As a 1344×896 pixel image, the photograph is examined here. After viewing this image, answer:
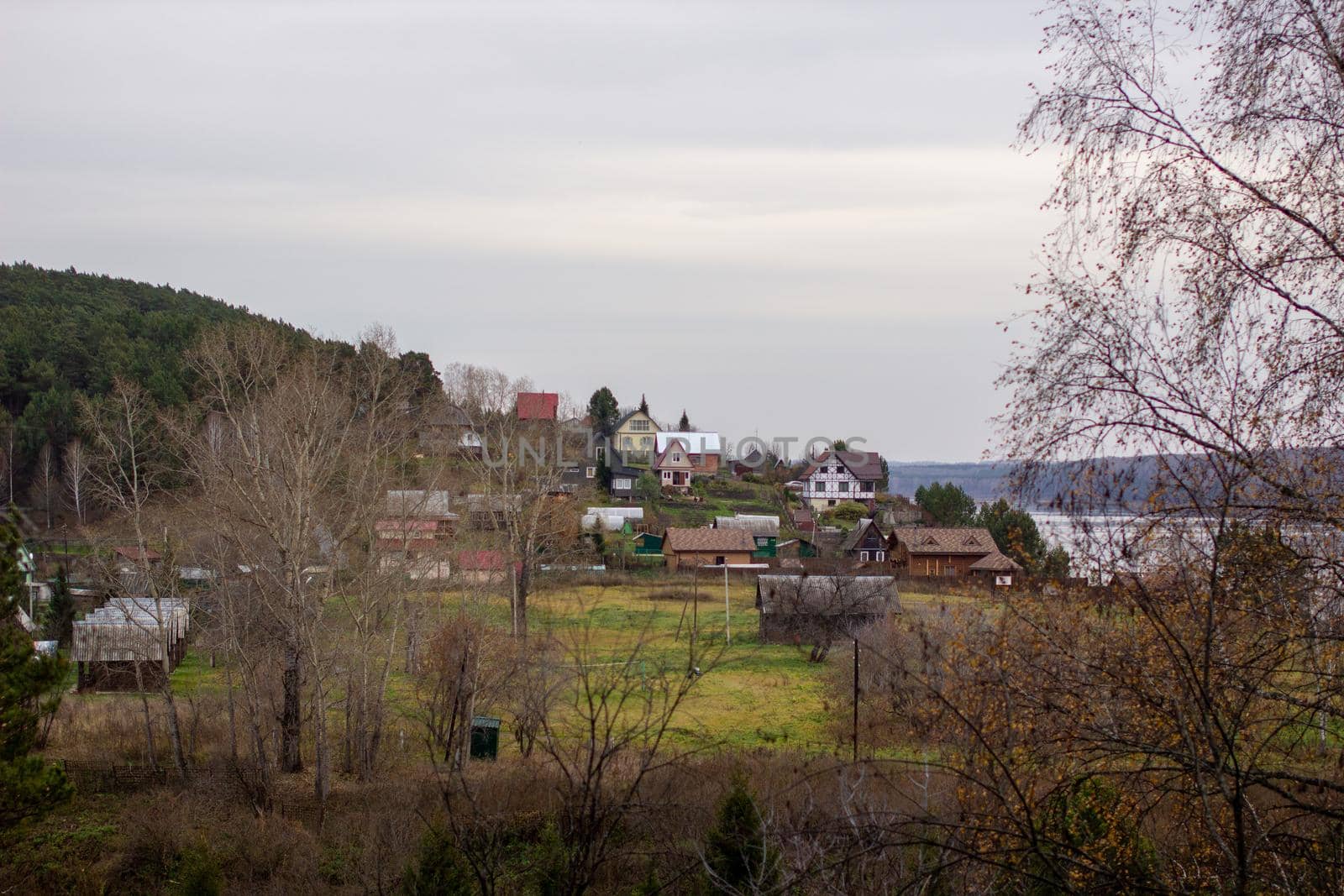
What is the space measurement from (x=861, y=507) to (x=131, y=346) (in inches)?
1645

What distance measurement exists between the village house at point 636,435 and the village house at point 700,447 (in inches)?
31.7

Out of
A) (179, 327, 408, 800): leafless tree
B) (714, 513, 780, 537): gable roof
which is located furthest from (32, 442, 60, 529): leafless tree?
(714, 513, 780, 537): gable roof

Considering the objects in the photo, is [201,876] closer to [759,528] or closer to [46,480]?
[46,480]

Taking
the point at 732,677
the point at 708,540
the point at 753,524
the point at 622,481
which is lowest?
the point at 732,677

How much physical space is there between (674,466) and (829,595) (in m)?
33.3

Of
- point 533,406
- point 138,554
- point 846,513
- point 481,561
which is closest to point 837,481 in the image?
point 846,513

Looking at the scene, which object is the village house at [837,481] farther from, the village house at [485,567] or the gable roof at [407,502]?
the gable roof at [407,502]

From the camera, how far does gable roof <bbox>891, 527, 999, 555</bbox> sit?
4191 centimetres

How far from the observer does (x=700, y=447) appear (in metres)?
70.1

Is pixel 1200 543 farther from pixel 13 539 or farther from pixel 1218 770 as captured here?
pixel 13 539

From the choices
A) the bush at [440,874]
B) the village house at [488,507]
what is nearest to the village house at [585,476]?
the village house at [488,507]

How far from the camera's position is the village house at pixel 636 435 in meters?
70.8

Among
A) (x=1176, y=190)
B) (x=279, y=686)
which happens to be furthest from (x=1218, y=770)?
(x=279, y=686)

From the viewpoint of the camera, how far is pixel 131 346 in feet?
168
